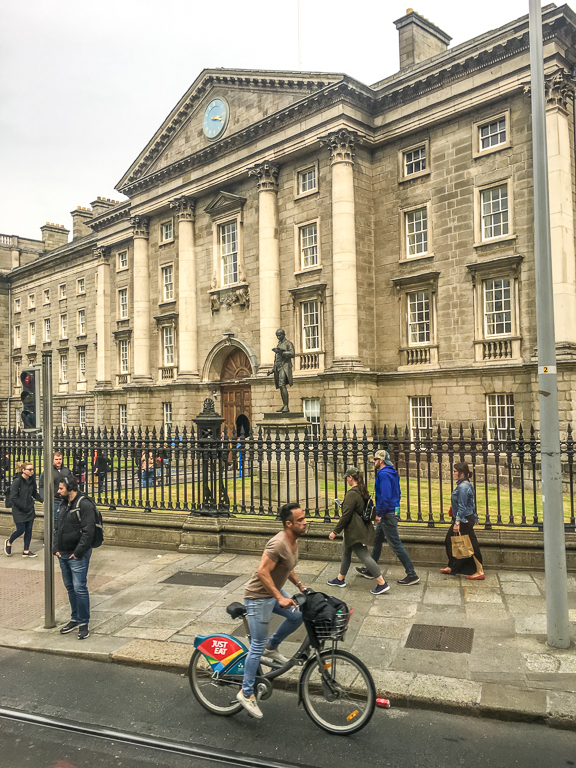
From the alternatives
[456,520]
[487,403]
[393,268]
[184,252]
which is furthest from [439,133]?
[456,520]

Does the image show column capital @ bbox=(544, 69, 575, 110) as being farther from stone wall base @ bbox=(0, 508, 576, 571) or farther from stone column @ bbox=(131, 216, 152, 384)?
stone column @ bbox=(131, 216, 152, 384)

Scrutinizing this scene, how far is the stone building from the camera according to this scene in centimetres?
2020

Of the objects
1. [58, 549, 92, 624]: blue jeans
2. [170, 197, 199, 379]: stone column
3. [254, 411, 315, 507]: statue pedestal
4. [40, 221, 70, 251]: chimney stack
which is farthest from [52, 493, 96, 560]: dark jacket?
[40, 221, 70, 251]: chimney stack

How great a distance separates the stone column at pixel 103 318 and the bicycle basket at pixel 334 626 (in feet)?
118

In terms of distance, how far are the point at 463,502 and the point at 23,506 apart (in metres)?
8.47

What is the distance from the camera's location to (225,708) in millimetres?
5363

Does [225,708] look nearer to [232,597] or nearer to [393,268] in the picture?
[232,597]

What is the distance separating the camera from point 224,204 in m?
29.0

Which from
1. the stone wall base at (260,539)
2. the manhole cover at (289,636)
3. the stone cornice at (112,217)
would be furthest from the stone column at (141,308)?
the manhole cover at (289,636)

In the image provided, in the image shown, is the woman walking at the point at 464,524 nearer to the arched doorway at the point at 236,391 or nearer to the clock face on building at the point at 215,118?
the arched doorway at the point at 236,391

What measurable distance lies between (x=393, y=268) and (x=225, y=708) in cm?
2054

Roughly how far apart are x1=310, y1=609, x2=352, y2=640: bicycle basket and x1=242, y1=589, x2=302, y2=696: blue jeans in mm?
340

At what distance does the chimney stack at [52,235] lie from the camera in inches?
2101

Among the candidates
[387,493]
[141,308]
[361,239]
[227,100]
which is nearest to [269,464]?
[387,493]
